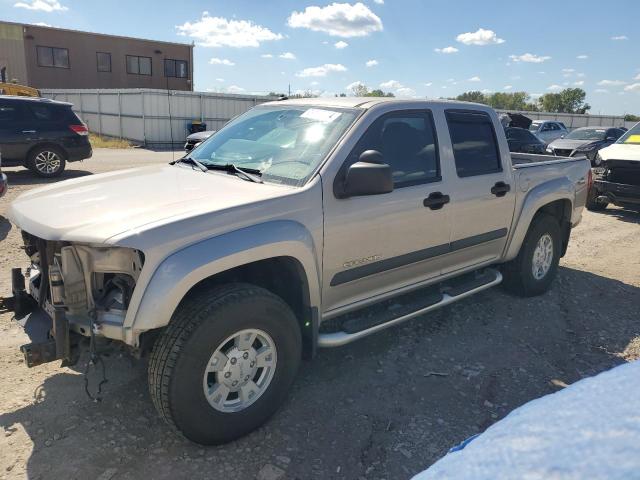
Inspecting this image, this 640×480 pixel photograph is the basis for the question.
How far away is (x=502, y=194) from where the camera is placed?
4.52 m

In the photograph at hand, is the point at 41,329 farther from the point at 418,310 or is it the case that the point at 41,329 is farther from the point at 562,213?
the point at 562,213

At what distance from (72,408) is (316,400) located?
1.53 m

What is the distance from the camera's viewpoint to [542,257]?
532 cm

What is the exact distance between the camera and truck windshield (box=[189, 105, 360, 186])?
3332 millimetres

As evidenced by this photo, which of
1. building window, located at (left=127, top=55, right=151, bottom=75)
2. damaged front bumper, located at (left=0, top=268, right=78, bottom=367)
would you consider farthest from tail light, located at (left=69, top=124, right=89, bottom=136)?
building window, located at (left=127, top=55, right=151, bottom=75)

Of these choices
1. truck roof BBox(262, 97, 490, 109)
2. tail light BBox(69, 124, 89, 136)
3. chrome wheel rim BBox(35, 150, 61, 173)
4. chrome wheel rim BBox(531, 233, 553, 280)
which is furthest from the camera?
tail light BBox(69, 124, 89, 136)

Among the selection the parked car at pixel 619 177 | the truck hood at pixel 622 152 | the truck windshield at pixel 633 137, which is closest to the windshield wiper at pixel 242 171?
the parked car at pixel 619 177

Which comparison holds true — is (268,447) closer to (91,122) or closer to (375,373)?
(375,373)

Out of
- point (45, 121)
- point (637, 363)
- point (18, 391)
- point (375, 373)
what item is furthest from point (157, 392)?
point (45, 121)

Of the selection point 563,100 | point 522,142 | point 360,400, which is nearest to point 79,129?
point 360,400

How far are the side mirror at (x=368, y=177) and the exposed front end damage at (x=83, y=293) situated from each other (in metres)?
1.32

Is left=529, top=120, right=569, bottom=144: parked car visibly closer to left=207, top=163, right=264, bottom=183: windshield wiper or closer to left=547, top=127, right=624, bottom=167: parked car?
left=547, top=127, right=624, bottom=167: parked car

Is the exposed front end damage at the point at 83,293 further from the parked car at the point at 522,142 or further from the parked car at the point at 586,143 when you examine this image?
the parked car at the point at 522,142

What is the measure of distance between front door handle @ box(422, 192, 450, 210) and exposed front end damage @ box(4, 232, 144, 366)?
83.8 inches
